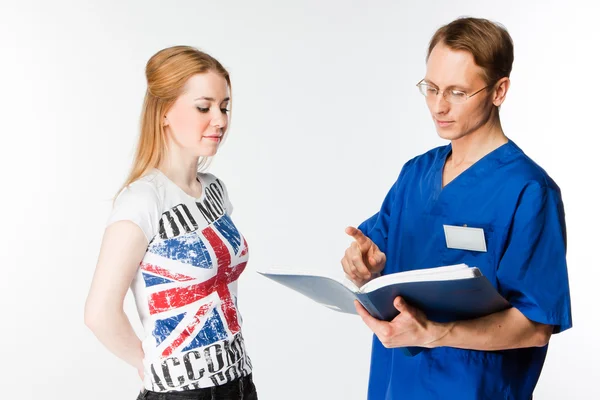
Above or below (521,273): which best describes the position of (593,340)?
below

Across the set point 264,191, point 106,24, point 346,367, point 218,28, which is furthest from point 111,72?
point 346,367

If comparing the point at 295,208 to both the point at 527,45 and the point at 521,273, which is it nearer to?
the point at 527,45

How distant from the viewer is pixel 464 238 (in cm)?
188

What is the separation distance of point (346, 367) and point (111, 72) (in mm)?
1853

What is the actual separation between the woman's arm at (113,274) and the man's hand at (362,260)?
468 mm

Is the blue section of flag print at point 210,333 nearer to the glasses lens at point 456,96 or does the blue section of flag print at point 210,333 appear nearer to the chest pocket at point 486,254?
the chest pocket at point 486,254

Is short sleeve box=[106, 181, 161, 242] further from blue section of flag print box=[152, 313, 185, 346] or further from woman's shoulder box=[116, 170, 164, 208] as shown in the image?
blue section of flag print box=[152, 313, 185, 346]

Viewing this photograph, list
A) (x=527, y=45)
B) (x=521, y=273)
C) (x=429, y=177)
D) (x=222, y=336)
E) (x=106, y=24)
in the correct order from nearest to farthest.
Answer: (x=521, y=273), (x=222, y=336), (x=429, y=177), (x=106, y=24), (x=527, y=45)

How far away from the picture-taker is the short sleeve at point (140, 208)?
181 cm

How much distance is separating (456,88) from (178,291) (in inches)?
30.2

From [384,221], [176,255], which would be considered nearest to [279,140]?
[384,221]

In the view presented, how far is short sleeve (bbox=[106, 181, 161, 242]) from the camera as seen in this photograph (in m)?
1.81

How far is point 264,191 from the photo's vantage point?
4.23 meters

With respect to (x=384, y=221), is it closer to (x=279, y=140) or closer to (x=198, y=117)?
(x=198, y=117)
